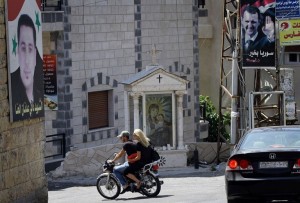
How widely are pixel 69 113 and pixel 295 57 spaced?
13.7 meters

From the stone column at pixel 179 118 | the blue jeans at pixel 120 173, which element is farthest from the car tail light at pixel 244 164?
the stone column at pixel 179 118

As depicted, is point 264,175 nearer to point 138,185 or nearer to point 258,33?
point 138,185

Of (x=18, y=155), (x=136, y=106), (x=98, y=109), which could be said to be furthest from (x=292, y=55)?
(x=18, y=155)

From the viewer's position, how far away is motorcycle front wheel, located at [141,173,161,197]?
2166 centimetres

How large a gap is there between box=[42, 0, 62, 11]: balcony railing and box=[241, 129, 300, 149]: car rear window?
42.8 feet

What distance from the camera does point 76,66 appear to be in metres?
29.9

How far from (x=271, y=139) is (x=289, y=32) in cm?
1898

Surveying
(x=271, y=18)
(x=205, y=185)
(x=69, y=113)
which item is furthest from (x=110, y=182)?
(x=271, y=18)

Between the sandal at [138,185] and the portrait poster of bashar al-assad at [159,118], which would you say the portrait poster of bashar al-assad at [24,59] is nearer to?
the sandal at [138,185]

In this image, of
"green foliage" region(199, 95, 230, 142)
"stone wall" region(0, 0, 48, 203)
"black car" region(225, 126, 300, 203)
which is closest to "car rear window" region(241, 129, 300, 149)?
"black car" region(225, 126, 300, 203)

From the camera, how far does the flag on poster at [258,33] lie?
2945cm

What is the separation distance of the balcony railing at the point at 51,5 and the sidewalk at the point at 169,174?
5.15m

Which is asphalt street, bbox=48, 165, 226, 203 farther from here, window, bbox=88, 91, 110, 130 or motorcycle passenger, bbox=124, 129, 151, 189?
window, bbox=88, 91, 110, 130

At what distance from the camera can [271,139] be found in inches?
659
